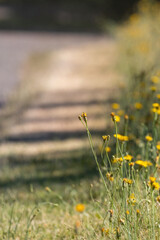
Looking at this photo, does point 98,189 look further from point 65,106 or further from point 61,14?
point 61,14

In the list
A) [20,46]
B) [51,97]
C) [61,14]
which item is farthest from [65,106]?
[61,14]

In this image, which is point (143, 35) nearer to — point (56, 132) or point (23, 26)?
point (56, 132)

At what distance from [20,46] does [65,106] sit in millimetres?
5795

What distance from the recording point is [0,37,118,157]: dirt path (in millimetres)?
4391

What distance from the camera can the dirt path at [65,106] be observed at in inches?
173

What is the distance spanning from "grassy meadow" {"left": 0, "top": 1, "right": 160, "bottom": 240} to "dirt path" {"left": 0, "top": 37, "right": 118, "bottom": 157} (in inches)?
15.3

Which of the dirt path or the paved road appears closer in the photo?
the dirt path

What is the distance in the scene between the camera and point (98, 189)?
3.04m

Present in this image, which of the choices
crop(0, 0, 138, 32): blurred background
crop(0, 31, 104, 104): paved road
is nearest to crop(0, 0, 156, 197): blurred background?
crop(0, 31, 104, 104): paved road

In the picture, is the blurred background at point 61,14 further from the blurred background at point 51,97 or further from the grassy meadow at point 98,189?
the grassy meadow at point 98,189

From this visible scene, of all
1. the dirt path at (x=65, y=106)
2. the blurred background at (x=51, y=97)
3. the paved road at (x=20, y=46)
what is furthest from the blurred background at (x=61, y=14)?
the dirt path at (x=65, y=106)

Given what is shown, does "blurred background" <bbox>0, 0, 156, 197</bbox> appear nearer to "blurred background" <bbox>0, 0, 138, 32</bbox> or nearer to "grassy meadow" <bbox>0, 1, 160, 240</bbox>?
"grassy meadow" <bbox>0, 1, 160, 240</bbox>

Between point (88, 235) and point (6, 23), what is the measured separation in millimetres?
14090

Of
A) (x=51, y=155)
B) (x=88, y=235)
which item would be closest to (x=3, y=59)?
(x=51, y=155)
